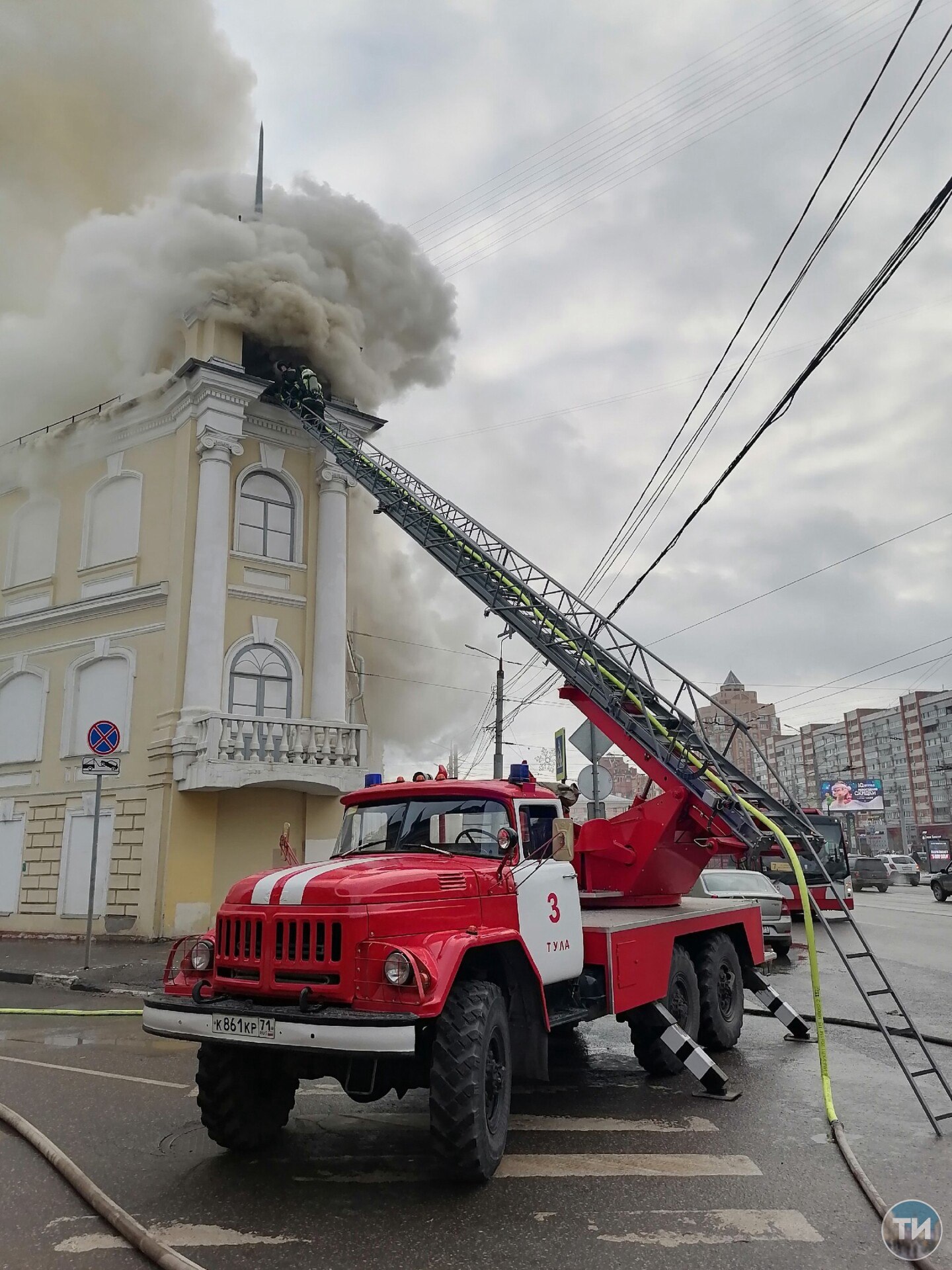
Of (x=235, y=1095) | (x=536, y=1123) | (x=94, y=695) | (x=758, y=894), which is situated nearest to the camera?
(x=235, y=1095)

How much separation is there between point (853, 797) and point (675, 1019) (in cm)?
7257

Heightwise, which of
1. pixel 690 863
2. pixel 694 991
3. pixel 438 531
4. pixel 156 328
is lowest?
pixel 694 991

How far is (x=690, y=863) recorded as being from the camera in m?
8.77

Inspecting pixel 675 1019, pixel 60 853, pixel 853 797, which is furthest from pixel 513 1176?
pixel 853 797

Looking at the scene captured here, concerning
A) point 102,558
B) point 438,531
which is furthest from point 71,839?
point 438,531

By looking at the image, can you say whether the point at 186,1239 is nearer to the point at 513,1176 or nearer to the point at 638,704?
the point at 513,1176

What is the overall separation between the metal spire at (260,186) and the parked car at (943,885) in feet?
95.1

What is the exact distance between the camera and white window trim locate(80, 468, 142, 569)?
19156 mm

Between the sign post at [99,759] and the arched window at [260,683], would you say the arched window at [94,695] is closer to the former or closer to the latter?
the arched window at [260,683]

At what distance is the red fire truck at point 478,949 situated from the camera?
4.68m

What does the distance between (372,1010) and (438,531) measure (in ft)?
42.3

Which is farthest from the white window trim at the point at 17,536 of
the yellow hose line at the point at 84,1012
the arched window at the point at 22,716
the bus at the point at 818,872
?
the bus at the point at 818,872

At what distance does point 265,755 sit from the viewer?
1680cm

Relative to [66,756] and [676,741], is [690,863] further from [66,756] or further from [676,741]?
[66,756]
